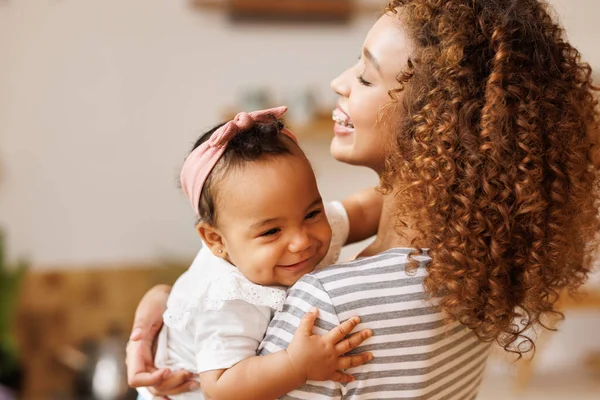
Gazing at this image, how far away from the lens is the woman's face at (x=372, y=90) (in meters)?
1.22

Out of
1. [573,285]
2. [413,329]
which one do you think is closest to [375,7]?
[573,285]

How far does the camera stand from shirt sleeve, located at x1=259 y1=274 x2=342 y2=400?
1064 mm

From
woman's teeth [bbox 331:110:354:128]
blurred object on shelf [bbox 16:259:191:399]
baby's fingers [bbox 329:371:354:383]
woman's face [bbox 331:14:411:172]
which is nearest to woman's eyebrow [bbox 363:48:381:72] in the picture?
woman's face [bbox 331:14:411:172]

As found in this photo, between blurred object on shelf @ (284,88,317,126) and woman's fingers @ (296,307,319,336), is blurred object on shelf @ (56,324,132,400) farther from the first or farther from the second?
woman's fingers @ (296,307,319,336)

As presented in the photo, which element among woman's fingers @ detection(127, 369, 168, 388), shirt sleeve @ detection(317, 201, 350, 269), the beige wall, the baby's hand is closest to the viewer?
the baby's hand

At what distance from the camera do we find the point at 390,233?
131cm

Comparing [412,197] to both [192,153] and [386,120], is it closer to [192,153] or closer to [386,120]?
[386,120]

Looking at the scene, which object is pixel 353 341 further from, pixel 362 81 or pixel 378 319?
pixel 362 81

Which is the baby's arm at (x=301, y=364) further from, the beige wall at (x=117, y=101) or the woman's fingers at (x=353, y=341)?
the beige wall at (x=117, y=101)

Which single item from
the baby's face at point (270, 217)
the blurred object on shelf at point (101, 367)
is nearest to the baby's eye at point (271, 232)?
the baby's face at point (270, 217)

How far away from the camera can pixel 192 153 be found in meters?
1.23

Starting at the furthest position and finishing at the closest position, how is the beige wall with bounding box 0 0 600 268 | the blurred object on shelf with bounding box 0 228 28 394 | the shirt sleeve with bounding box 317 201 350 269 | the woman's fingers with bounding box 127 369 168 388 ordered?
the beige wall with bounding box 0 0 600 268, the blurred object on shelf with bounding box 0 228 28 394, the shirt sleeve with bounding box 317 201 350 269, the woman's fingers with bounding box 127 369 168 388

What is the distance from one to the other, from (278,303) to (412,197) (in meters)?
0.26

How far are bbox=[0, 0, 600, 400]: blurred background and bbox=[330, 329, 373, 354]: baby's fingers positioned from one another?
287cm
